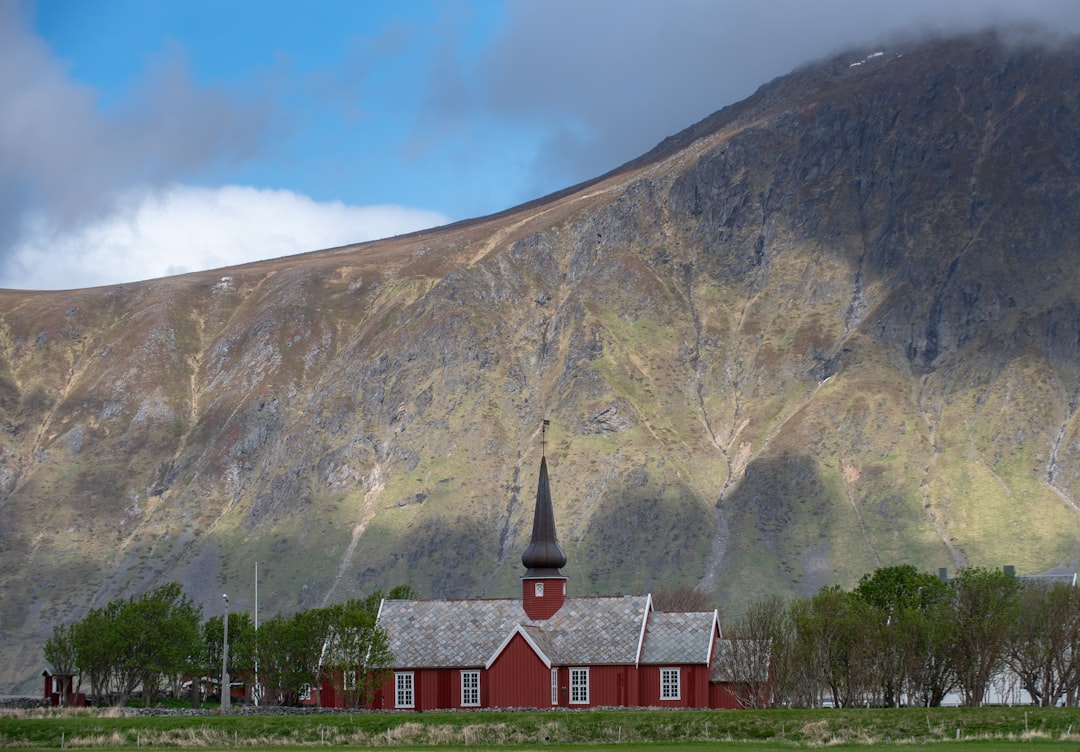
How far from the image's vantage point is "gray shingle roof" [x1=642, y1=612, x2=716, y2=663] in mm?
91688

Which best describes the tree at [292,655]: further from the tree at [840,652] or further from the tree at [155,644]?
the tree at [840,652]

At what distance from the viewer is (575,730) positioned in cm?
7181

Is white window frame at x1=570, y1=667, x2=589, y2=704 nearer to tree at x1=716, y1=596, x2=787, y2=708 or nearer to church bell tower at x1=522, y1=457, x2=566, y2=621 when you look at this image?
church bell tower at x1=522, y1=457, x2=566, y2=621

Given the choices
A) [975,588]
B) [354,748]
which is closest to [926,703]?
[975,588]

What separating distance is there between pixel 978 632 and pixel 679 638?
16015 millimetres

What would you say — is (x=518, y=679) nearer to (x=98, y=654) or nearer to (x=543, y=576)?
(x=543, y=576)

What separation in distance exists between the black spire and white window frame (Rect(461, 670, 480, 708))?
6836 mm

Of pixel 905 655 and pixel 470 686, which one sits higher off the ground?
pixel 905 655

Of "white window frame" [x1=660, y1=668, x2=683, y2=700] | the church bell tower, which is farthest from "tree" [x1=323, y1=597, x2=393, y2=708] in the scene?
"white window frame" [x1=660, y1=668, x2=683, y2=700]

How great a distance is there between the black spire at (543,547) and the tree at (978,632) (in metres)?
21.8

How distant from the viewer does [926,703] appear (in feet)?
290

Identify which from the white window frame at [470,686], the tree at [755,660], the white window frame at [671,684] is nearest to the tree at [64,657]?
the white window frame at [470,686]

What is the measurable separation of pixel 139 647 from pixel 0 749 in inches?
1267

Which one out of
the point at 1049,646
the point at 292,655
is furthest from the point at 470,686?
the point at 1049,646
